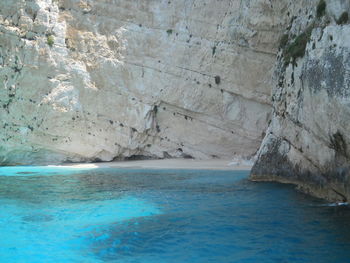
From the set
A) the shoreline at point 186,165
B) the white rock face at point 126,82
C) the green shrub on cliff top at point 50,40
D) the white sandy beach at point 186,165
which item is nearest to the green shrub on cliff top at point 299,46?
the shoreline at point 186,165

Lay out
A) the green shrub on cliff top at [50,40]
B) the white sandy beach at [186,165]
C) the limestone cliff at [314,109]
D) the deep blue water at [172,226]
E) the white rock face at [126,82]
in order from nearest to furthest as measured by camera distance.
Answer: the deep blue water at [172,226]
the limestone cliff at [314,109]
the white sandy beach at [186,165]
the white rock face at [126,82]
the green shrub on cliff top at [50,40]

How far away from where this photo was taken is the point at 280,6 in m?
22.8

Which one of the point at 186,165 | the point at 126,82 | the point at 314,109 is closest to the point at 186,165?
the point at 186,165

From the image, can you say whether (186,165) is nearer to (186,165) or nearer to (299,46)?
(186,165)

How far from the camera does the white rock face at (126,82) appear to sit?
26.9m

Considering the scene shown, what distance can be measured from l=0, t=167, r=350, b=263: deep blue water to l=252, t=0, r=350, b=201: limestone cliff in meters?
0.99

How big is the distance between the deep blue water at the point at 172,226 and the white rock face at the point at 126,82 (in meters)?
13.4

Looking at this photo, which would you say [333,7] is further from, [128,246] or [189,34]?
[189,34]

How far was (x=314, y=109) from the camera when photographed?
37.7 ft

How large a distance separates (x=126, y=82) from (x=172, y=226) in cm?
2137

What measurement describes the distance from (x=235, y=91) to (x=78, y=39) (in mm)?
13425

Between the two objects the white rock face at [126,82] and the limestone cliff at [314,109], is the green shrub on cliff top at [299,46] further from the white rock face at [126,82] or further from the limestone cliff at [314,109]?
the white rock face at [126,82]

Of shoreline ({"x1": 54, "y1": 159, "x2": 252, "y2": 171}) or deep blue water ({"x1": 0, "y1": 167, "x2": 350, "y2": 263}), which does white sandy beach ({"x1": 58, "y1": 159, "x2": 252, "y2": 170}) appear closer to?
shoreline ({"x1": 54, "y1": 159, "x2": 252, "y2": 171})

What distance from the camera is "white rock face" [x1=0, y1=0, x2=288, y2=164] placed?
88.2 feet
